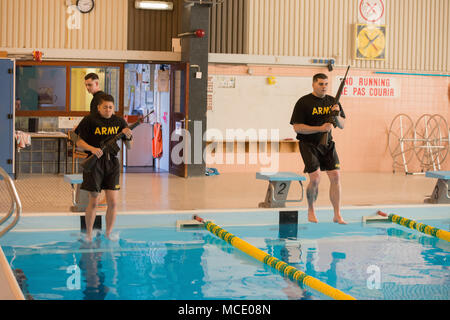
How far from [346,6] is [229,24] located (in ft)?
8.61

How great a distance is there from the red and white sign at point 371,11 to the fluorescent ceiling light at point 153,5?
408cm

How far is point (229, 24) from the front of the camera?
13.7 metres

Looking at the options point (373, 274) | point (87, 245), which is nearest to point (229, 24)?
point (87, 245)

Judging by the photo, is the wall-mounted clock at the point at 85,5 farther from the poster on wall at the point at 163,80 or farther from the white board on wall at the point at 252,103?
the white board on wall at the point at 252,103

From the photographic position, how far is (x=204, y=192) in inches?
414

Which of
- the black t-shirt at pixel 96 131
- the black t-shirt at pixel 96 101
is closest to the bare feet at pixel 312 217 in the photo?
the black t-shirt at pixel 96 131

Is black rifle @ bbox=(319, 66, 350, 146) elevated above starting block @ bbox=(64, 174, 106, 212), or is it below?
above

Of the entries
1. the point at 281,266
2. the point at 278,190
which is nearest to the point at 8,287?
the point at 281,266

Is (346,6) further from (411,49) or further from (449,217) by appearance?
(449,217)

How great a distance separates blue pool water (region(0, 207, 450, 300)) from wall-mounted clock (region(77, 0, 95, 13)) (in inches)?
260

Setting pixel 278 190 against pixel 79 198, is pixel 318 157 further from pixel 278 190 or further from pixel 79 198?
pixel 79 198

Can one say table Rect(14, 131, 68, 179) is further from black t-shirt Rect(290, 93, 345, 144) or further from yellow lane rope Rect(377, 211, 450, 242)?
yellow lane rope Rect(377, 211, 450, 242)

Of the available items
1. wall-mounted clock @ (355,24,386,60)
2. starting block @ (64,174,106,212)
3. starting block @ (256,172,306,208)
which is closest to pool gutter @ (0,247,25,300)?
starting block @ (64,174,106,212)

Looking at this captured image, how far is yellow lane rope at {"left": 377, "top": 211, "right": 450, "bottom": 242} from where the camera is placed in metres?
7.66
